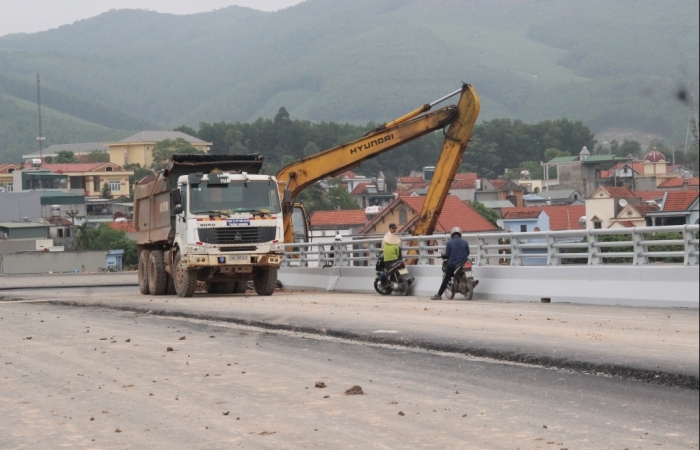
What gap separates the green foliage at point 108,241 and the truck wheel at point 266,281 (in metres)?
70.9

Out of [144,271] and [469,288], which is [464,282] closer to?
[469,288]

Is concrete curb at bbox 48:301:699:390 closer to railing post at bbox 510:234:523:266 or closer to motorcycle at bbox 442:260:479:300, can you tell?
motorcycle at bbox 442:260:479:300

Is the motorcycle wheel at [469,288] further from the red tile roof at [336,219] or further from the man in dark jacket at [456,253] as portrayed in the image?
the red tile roof at [336,219]

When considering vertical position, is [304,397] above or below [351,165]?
below

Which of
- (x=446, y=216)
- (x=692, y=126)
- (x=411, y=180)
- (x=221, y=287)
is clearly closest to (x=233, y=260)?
(x=221, y=287)

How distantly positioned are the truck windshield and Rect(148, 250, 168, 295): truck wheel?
12.0 feet

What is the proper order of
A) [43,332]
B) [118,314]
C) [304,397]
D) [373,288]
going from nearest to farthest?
[304,397] < [43,332] < [118,314] < [373,288]

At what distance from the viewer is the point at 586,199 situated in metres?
53.8

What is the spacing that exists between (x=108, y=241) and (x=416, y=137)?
71.6 meters

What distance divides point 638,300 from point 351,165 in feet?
54.4

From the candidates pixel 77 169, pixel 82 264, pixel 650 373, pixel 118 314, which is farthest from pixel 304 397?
pixel 77 169

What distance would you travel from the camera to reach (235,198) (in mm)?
27531

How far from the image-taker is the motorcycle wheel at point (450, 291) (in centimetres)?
2450

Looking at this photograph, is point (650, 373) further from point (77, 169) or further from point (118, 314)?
point (77, 169)
